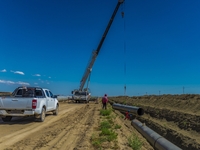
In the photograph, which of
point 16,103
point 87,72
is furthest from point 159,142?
point 87,72

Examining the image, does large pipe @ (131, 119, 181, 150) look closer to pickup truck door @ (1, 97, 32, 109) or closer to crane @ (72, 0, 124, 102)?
pickup truck door @ (1, 97, 32, 109)

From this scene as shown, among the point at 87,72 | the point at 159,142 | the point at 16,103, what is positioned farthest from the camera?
the point at 87,72

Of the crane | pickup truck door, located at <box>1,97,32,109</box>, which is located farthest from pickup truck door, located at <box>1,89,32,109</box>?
the crane

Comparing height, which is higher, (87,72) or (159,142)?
(87,72)

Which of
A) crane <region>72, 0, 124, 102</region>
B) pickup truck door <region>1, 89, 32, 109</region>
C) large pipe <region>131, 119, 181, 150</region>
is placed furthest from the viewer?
crane <region>72, 0, 124, 102</region>

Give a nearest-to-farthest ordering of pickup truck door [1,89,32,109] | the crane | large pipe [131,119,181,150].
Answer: large pipe [131,119,181,150]
pickup truck door [1,89,32,109]
the crane

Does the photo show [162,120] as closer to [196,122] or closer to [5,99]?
[196,122]

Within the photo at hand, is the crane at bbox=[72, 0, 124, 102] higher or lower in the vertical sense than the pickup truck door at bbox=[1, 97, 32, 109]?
higher

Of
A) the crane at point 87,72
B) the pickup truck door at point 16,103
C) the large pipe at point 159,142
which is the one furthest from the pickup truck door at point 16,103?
the crane at point 87,72

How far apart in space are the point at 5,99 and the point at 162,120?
9.94 m

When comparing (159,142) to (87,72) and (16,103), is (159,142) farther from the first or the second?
(87,72)

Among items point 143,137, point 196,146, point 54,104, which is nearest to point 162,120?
point 143,137

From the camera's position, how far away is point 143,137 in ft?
32.5

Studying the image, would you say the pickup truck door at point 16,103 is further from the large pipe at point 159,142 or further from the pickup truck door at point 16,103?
the large pipe at point 159,142
